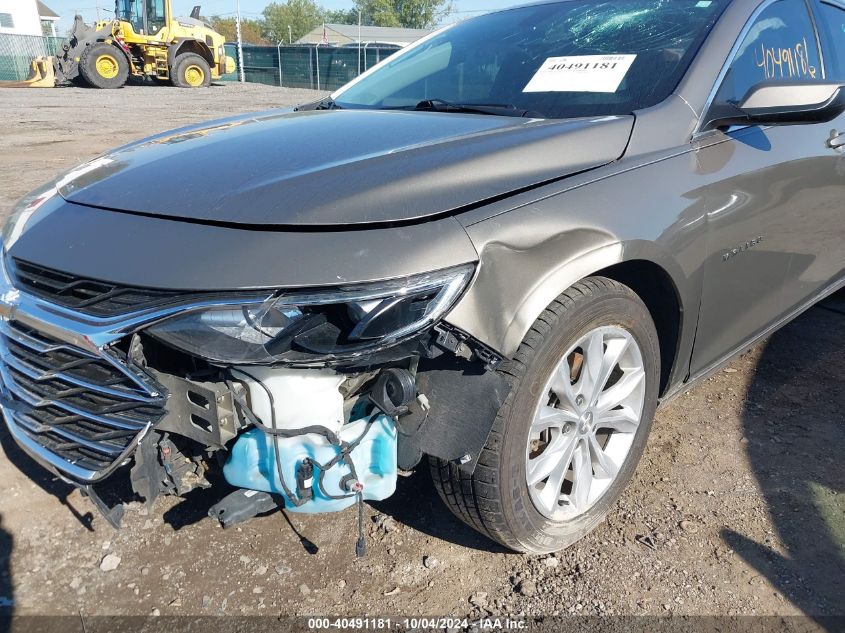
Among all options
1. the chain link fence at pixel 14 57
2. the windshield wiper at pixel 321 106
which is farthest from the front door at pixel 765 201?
the chain link fence at pixel 14 57

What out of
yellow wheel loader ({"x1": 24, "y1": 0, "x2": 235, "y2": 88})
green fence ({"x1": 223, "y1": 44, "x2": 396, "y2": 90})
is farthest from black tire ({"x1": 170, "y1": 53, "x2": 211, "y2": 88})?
green fence ({"x1": 223, "y1": 44, "x2": 396, "y2": 90})

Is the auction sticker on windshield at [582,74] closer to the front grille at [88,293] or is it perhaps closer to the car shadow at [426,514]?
A: the car shadow at [426,514]

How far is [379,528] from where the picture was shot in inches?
89.0

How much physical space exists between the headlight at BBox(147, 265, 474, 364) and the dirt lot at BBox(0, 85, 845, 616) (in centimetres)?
88

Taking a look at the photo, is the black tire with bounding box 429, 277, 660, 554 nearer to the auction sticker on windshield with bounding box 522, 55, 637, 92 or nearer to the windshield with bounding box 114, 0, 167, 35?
the auction sticker on windshield with bounding box 522, 55, 637, 92

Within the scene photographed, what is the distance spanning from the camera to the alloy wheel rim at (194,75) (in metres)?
21.9

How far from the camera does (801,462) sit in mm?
2615

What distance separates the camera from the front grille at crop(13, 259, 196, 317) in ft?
5.02

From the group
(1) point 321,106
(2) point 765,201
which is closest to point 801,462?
(2) point 765,201

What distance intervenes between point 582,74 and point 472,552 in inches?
66.8

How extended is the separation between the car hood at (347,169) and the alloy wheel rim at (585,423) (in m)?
0.53

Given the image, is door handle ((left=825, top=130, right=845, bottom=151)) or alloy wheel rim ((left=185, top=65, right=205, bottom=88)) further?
alloy wheel rim ((left=185, top=65, right=205, bottom=88))

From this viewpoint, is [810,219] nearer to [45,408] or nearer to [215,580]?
[215,580]

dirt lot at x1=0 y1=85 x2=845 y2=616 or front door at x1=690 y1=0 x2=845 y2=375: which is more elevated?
front door at x1=690 y1=0 x2=845 y2=375
